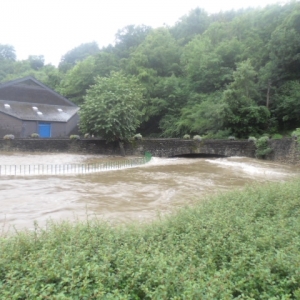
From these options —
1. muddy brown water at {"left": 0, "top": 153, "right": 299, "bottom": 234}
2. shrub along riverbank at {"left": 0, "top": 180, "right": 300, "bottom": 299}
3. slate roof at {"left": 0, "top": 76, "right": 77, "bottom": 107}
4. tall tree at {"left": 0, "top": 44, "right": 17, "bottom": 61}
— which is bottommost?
muddy brown water at {"left": 0, "top": 153, "right": 299, "bottom": 234}

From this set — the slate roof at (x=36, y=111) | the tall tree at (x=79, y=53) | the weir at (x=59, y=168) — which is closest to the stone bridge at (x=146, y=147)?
the slate roof at (x=36, y=111)

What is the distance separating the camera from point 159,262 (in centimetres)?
408

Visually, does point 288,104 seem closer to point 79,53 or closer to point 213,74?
point 213,74

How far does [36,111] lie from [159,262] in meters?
36.1

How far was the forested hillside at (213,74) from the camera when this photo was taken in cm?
3225

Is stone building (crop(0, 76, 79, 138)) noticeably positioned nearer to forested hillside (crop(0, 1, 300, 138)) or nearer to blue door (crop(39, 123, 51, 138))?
blue door (crop(39, 123, 51, 138))

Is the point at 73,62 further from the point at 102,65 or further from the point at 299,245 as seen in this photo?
the point at 299,245

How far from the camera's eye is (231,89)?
107ft

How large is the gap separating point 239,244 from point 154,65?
4442cm

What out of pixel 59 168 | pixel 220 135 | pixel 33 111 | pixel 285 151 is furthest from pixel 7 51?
pixel 285 151

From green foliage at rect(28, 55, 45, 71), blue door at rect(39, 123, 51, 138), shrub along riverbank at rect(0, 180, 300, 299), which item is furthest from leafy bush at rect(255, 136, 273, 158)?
green foliage at rect(28, 55, 45, 71)

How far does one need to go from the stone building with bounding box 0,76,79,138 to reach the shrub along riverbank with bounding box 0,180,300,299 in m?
31.3

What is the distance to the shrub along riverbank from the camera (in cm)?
357

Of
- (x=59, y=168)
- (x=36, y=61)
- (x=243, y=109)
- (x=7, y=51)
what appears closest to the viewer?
(x=59, y=168)
